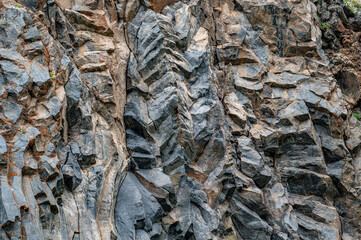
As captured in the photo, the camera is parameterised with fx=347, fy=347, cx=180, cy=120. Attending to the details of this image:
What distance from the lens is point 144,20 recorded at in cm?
1299

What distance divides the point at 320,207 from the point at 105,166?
9.05 m

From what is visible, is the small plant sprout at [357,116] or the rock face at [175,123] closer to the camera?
the rock face at [175,123]

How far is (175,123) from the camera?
36.9ft

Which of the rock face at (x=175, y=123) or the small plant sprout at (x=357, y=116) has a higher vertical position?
the rock face at (x=175, y=123)

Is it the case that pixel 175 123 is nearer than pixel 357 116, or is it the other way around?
pixel 175 123

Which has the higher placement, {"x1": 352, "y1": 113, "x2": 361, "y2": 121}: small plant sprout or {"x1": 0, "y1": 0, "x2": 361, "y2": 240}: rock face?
{"x1": 0, "y1": 0, "x2": 361, "y2": 240}: rock face

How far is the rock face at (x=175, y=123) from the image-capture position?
771cm

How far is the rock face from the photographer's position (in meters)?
7.71

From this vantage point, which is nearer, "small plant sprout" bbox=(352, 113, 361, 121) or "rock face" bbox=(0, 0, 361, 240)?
"rock face" bbox=(0, 0, 361, 240)

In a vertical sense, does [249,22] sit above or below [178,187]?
above

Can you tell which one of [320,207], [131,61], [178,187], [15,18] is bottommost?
[320,207]

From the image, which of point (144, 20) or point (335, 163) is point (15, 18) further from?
point (335, 163)

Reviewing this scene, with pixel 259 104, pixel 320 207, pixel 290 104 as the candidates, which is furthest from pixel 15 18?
pixel 320 207

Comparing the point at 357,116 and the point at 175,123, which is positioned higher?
the point at 175,123
